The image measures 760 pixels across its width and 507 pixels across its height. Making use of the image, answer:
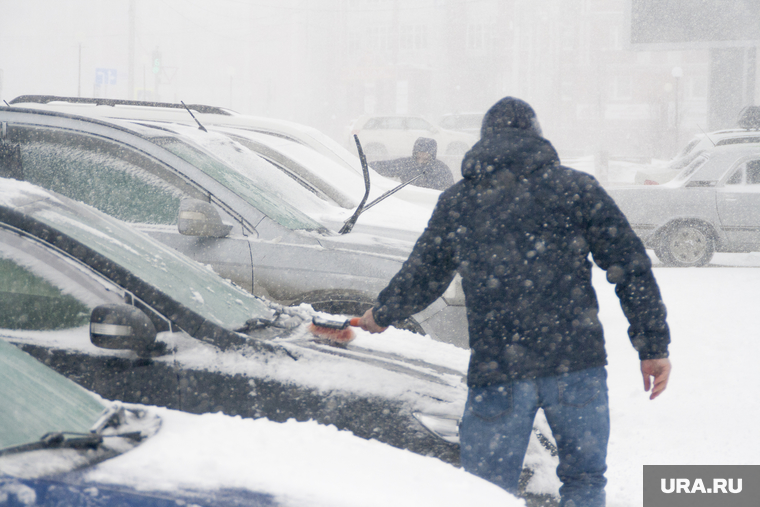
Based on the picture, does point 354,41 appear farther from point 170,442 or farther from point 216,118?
point 170,442

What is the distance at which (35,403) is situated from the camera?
66.5 inches

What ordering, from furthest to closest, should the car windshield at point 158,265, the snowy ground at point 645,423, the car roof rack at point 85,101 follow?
1. the car roof rack at point 85,101
2. the car windshield at point 158,265
3. the snowy ground at point 645,423

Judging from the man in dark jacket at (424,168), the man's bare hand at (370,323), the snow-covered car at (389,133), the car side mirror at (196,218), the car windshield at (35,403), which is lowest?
the car windshield at (35,403)

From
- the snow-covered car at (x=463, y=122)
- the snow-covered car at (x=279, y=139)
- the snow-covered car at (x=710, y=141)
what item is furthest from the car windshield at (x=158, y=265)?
the snow-covered car at (x=463, y=122)

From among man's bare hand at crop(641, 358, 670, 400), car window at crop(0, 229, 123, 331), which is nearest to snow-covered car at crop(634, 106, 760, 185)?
man's bare hand at crop(641, 358, 670, 400)

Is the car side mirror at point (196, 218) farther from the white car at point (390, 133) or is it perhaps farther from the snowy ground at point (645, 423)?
the white car at point (390, 133)

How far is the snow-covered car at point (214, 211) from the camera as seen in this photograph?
3.96 metres

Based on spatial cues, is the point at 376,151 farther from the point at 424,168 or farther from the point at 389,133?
the point at 424,168

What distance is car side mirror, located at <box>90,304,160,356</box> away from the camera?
2.12m

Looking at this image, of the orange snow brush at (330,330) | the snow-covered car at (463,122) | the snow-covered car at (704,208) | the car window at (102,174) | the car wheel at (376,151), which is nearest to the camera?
the orange snow brush at (330,330)

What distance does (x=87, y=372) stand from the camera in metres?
2.37

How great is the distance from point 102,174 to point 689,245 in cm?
836

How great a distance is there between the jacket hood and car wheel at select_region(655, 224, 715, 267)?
840cm

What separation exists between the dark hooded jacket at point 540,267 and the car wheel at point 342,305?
1.60 m
